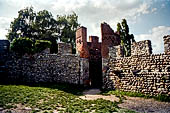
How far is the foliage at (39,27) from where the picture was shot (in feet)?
89.4

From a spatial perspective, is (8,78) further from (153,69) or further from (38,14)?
(38,14)

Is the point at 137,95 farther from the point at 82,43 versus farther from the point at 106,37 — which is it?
the point at 106,37

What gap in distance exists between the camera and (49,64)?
13.5m

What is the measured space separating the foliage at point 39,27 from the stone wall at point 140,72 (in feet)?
56.5

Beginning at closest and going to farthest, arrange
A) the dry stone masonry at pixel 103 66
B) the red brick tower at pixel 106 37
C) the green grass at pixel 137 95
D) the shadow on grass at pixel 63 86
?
1. the green grass at pixel 137 95
2. the dry stone masonry at pixel 103 66
3. the shadow on grass at pixel 63 86
4. the red brick tower at pixel 106 37

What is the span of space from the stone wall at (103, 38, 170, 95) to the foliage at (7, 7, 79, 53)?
17.2 metres

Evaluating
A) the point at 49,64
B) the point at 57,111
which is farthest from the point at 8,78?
the point at 57,111

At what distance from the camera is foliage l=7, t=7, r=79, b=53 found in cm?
2723

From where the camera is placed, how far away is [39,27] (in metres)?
27.4

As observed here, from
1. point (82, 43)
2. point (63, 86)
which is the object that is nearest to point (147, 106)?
point (63, 86)

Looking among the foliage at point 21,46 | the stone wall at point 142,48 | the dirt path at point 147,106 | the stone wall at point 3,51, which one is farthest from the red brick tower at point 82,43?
the dirt path at point 147,106

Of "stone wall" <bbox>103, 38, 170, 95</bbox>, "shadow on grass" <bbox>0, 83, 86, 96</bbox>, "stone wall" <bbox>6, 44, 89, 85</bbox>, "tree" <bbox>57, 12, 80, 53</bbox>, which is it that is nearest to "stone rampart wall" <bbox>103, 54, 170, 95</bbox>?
"stone wall" <bbox>103, 38, 170, 95</bbox>

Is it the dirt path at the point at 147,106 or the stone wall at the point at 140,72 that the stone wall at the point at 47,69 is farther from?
the dirt path at the point at 147,106

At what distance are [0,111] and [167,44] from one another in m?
9.56
